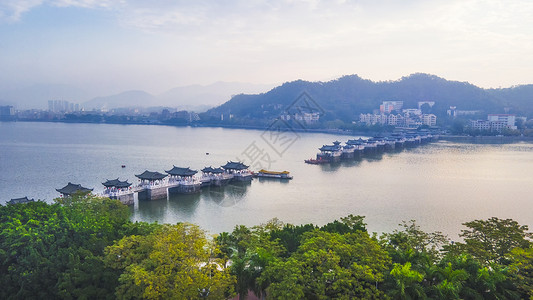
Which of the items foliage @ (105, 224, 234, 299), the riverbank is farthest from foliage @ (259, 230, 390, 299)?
the riverbank

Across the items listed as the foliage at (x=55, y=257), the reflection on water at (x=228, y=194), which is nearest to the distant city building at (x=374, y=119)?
the reflection on water at (x=228, y=194)

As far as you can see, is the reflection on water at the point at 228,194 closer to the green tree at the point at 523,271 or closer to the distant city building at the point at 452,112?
the green tree at the point at 523,271

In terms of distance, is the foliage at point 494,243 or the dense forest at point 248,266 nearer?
the dense forest at point 248,266

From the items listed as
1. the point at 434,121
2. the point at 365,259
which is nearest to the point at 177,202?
the point at 365,259

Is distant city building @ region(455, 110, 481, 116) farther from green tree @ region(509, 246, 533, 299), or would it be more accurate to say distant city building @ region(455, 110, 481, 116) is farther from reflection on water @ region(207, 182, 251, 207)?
green tree @ region(509, 246, 533, 299)

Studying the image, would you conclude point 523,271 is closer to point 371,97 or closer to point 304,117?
point 304,117

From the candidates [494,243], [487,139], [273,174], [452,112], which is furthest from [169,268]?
[452,112]
